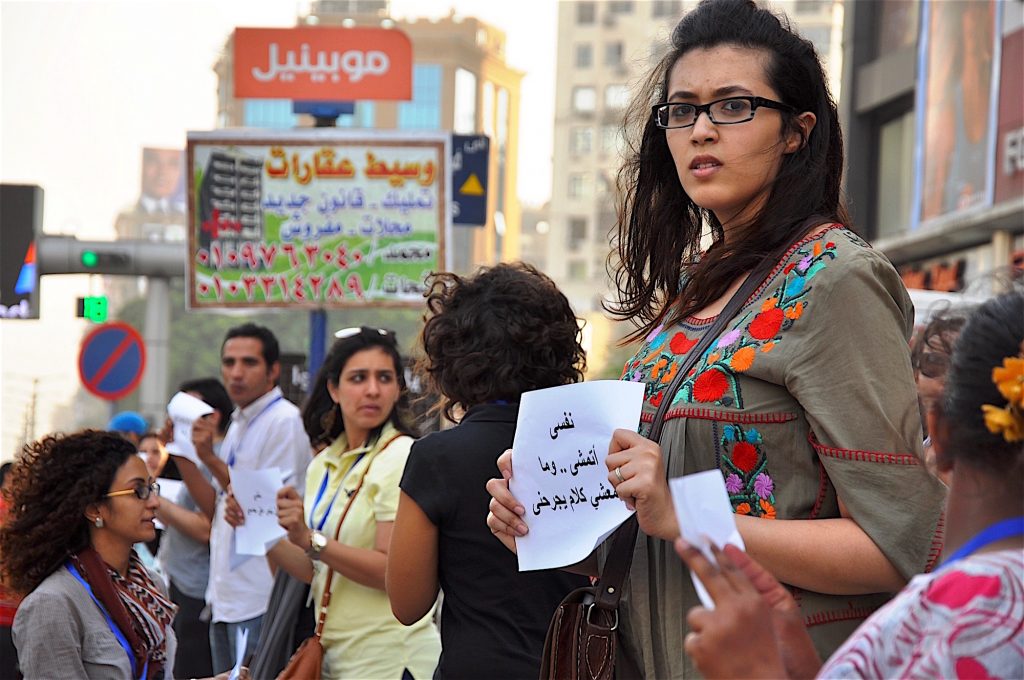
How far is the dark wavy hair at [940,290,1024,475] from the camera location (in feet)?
5.76

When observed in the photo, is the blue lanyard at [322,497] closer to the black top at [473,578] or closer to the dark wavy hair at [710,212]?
the black top at [473,578]

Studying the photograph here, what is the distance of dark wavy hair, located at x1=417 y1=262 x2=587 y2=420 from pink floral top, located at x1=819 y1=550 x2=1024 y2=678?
2.00 meters

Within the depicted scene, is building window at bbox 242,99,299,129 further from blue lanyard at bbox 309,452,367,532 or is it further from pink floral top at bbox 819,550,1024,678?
pink floral top at bbox 819,550,1024,678

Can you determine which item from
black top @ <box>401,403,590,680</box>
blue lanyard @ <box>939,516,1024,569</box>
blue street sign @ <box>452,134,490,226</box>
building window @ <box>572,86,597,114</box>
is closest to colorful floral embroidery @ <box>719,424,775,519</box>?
blue lanyard @ <box>939,516,1024,569</box>

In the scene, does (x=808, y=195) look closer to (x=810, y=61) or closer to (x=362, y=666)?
(x=810, y=61)

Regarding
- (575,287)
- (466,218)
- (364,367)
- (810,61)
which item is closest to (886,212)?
(466,218)

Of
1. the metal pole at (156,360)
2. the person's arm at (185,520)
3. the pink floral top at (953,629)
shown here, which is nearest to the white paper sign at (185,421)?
the person's arm at (185,520)

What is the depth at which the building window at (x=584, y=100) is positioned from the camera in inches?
3282

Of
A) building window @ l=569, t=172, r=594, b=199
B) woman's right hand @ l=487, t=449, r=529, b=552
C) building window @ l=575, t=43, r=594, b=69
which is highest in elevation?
building window @ l=575, t=43, r=594, b=69

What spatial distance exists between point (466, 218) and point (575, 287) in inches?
2815

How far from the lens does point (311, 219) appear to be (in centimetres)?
1047

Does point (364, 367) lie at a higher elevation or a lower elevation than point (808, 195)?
lower

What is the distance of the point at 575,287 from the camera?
270 ft

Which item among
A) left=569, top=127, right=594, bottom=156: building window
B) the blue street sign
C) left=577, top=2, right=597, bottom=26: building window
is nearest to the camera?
the blue street sign
